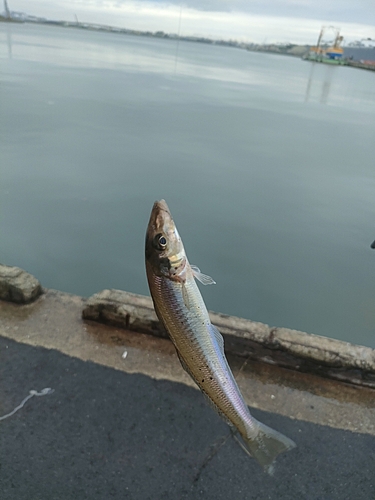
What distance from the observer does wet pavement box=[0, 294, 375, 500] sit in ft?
8.91

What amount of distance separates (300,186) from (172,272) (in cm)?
951

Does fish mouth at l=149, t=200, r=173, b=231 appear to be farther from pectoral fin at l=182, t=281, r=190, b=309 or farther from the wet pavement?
the wet pavement

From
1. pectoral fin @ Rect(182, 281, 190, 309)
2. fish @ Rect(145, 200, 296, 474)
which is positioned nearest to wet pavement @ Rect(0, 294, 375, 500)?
→ fish @ Rect(145, 200, 296, 474)

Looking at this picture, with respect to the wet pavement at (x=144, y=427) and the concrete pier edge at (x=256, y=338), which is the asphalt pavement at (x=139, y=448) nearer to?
the wet pavement at (x=144, y=427)

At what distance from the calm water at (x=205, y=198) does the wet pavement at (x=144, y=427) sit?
2203mm

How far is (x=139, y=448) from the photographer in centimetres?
294

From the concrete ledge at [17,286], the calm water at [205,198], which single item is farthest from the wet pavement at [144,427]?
the calm water at [205,198]

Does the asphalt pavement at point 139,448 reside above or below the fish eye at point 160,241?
below

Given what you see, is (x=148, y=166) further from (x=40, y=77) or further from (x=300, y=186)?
(x=40, y=77)

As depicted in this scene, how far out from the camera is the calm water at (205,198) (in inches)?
248

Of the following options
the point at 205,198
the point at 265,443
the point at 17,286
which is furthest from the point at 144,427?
the point at 205,198

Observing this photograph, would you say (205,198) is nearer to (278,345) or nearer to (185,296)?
(278,345)

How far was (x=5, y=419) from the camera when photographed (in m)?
2.99

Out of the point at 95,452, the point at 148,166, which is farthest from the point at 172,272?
the point at 148,166
